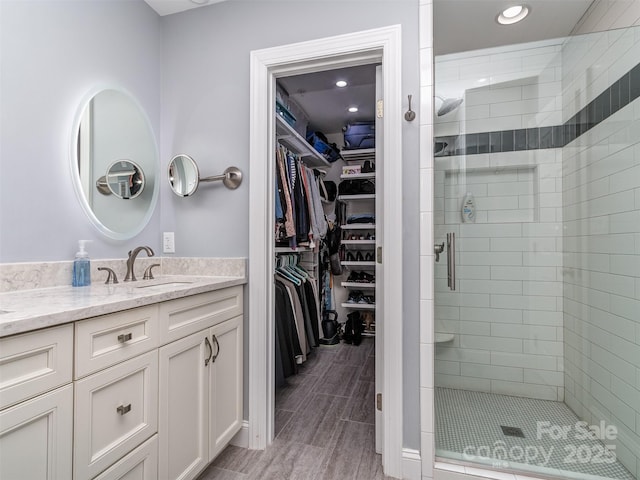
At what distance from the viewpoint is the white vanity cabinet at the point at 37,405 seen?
2.22 ft

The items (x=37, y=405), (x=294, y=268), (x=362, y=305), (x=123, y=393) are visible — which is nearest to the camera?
(x=37, y=405)

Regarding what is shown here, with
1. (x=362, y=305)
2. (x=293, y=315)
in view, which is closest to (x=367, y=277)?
(x=362, y=305)

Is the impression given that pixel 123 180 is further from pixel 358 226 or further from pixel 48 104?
pixel 358 226

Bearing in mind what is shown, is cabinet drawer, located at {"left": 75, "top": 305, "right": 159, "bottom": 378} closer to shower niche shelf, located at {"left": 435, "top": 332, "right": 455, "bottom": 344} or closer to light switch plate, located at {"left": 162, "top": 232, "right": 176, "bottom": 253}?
light switch plate, located at {"left": 162, "top": 232, "right": 176, "bottom": 253}

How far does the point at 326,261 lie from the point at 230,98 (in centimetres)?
231

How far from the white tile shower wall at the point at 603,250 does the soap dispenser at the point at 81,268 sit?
246 centimetres

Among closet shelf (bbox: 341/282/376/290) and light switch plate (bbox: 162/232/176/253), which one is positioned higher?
light switch plate (bbox: 162/232/176/253)

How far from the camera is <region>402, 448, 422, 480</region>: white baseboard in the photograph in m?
1.42

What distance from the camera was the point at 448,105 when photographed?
5.72ft

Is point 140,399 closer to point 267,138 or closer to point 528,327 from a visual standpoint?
point 267,138

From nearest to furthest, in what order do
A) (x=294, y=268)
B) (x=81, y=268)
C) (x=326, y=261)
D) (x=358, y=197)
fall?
(x=81, y=268) < (x=294, y=268) < (x=358, y=197) < (x=326, y=261)

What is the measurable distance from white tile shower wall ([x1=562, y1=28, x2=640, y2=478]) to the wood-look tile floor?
1166 millimetres

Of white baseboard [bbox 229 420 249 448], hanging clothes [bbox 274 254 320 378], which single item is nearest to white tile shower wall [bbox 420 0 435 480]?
white baseboard [bbox 229 420 249 448]

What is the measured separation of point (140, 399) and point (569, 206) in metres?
2.25
